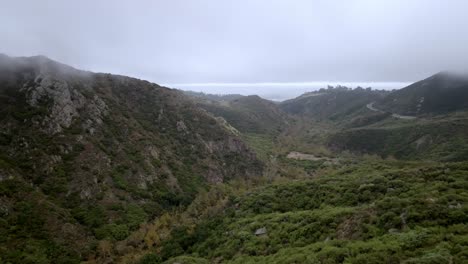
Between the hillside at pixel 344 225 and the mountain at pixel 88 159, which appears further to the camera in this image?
the mountain at pixel 88 159

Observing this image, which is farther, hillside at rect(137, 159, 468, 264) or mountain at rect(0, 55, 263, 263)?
mountain at rect(0, 55, 263, 263)

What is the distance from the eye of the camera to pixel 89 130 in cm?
6091

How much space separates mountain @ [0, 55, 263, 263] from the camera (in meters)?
40.3

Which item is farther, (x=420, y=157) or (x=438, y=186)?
(x=420, y=157)

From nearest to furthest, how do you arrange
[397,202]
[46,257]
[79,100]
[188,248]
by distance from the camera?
1. [397,202]
2. [188,248]
3. [46,257]
4. [79,100]

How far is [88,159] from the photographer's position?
54688 millimetres

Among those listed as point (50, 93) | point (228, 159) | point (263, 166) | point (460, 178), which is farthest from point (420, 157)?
point (50, 93)

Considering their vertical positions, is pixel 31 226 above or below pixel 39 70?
below

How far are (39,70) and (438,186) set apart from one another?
74703 millimetres

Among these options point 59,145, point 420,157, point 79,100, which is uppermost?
point 79,100

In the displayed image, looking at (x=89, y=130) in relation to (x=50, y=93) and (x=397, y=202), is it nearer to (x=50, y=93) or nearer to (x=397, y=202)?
(x=50, y=93)

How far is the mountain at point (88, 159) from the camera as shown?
132ft

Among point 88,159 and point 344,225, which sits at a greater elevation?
point 344,225

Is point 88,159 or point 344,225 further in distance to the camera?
point 88,159
